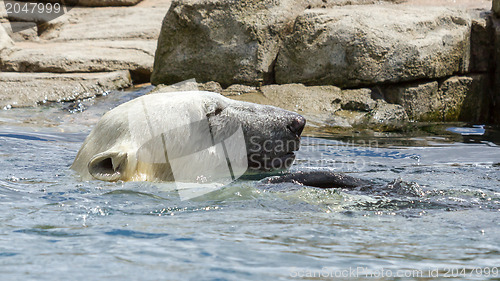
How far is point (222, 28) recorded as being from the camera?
8.11 metres

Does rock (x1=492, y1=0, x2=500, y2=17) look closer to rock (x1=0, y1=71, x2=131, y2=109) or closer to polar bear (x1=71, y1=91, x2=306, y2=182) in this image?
polar bear (x1=71, y1=91, x2=306, y2=182)

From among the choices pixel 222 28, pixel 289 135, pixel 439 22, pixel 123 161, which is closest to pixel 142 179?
pixel 123 161

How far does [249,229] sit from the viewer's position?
2.51 metres

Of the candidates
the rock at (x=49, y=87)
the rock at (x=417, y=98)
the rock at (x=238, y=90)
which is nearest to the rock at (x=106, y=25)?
the rock at (x=49, y=87)

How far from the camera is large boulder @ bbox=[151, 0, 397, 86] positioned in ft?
26.1

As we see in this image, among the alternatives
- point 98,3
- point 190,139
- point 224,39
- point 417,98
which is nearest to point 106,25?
point 98,3

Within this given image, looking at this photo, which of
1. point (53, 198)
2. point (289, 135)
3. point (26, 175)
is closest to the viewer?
point (53, 198)

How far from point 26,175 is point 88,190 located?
0.96m

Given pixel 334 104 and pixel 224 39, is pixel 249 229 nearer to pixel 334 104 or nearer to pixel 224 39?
pixel 334 104

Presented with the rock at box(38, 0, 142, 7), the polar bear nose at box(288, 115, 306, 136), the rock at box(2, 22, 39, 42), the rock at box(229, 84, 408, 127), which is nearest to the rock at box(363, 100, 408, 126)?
the rock at box(229, 84, 408, 127)

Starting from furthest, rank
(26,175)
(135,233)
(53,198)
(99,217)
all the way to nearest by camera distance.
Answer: (26,175) < (53,198) < (99,217) < (135,233)

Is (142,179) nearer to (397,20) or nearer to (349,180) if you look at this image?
(349,180)

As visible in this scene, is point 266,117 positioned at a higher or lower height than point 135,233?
higher

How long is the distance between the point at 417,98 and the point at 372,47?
36.1 inches
